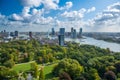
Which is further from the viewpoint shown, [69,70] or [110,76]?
[69,70]

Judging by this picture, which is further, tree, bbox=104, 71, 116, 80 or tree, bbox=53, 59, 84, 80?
tree, bbox=53, 59, 84, 80

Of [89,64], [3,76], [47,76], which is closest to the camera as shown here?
[3,76]

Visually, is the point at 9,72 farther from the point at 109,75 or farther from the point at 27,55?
the point at 27,55

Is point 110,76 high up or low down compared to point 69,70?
down

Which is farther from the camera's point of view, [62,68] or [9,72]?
[62,68]

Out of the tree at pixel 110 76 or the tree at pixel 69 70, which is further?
the tree at pixel 69 70

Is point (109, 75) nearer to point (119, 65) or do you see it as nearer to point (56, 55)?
point (119, 65)

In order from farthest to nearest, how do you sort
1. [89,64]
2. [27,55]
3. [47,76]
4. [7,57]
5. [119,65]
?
[27,55] < [7,57] < [89,64] < [119,65] < [47,76]

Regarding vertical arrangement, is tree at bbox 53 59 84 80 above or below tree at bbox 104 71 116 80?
above

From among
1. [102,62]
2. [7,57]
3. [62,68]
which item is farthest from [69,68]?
[7,57]

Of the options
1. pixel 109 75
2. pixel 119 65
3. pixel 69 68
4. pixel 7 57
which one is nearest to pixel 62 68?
pixel 69 68

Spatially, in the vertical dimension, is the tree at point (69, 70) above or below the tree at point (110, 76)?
above
